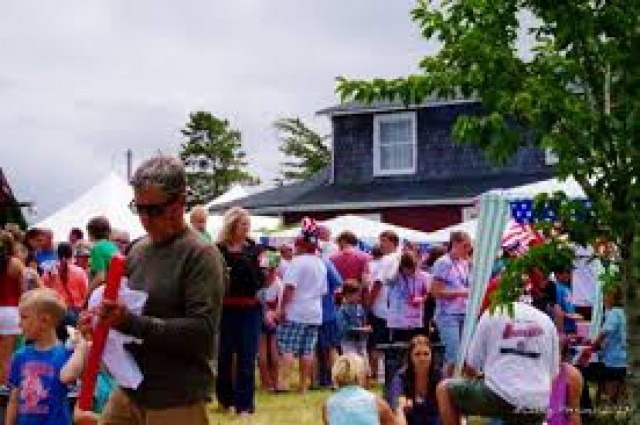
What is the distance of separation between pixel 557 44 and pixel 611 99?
1.09 ft

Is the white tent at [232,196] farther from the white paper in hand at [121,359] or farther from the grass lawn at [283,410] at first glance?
the white paper in hand at [121,359]

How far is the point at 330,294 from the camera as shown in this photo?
1498 centimetres

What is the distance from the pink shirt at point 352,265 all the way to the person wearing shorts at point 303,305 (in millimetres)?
1727

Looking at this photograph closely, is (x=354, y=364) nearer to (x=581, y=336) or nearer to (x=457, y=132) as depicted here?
(x=457, y=132)

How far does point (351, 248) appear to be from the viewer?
16.6 meters

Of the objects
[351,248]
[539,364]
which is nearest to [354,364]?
[539,364]

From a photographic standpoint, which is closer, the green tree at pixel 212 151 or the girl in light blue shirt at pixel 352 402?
the girl in light blue shirt at pixel 352 402

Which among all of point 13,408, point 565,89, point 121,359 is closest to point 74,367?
point 13,408

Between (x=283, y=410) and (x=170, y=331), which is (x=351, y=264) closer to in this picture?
(x=283, y=410)

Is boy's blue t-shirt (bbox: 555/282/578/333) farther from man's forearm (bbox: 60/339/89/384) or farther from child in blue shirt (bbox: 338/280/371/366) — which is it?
man's forearm (bbox: 60/339/89/384)

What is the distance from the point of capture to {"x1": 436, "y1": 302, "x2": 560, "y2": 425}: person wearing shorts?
319 inches

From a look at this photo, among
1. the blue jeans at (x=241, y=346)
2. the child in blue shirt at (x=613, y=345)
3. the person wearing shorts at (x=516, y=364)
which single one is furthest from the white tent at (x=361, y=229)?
the person wearing shorts at (x=516, y=364)

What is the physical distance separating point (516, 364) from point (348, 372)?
42.5 inches

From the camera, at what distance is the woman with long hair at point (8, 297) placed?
392 inches
